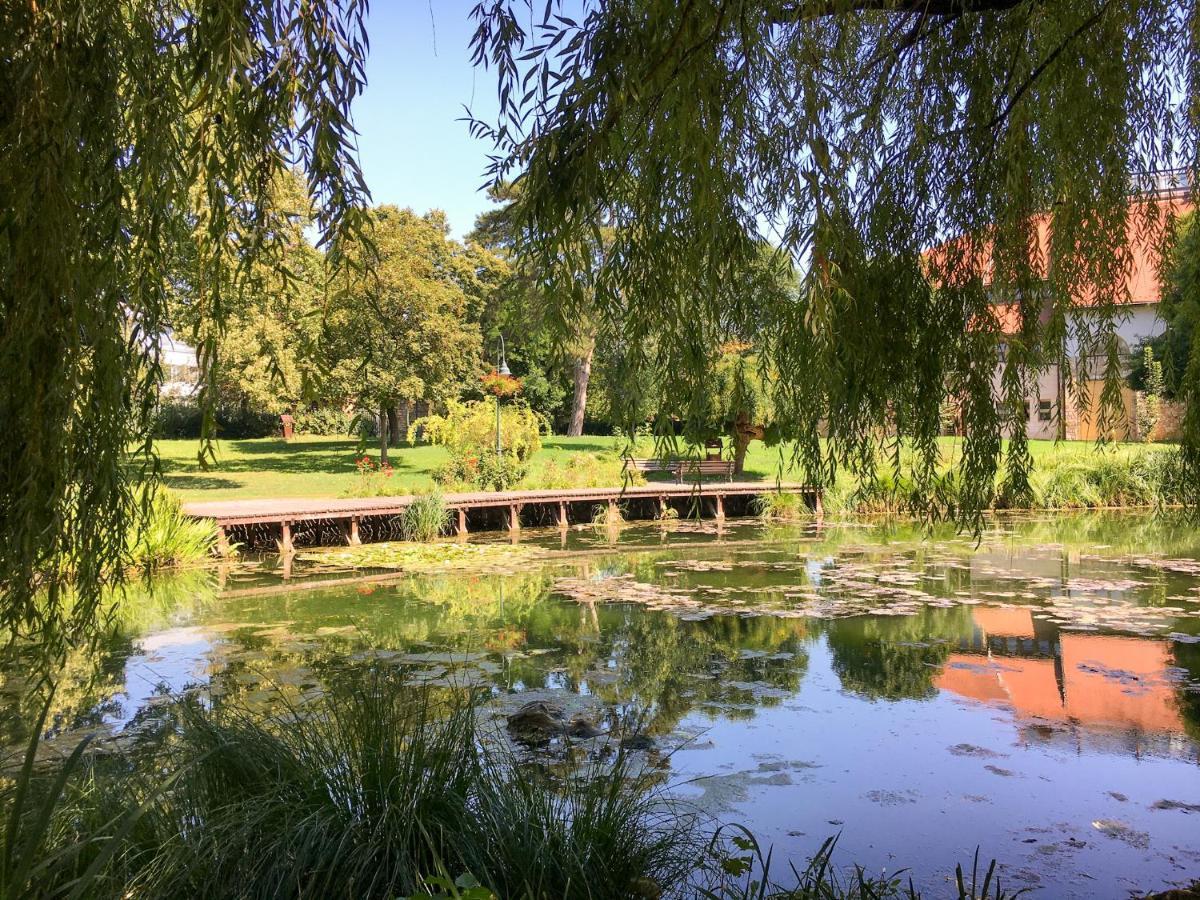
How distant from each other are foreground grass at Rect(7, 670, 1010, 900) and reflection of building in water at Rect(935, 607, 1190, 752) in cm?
238

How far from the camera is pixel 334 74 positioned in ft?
7.52

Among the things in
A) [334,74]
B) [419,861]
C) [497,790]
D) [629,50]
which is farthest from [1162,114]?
[419,861]

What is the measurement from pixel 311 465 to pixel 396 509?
28.5 feet

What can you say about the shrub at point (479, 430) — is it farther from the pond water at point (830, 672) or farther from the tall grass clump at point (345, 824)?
the tall grass clump at point (345, 824)

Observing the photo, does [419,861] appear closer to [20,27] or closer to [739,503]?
[20,27]

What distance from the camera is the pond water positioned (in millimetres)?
4031

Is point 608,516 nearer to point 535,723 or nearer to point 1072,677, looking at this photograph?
point 1072,677

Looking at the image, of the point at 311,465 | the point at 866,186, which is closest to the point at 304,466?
the point at 311,465

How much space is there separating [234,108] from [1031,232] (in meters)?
3.06

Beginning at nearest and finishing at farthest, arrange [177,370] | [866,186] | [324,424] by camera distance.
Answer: [866,186] < [324,424] < [177,370]

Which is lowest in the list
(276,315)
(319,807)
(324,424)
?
(319,807)

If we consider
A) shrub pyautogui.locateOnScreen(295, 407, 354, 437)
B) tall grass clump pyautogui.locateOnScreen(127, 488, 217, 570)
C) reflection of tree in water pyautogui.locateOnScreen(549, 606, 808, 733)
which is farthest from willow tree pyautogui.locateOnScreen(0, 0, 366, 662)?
shrub pyautogui.locateOnScreen(295, 407, 354, 437)

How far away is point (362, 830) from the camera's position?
9.10 ft

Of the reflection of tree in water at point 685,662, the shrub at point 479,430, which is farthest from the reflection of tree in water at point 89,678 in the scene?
the shrub at point 479,430
